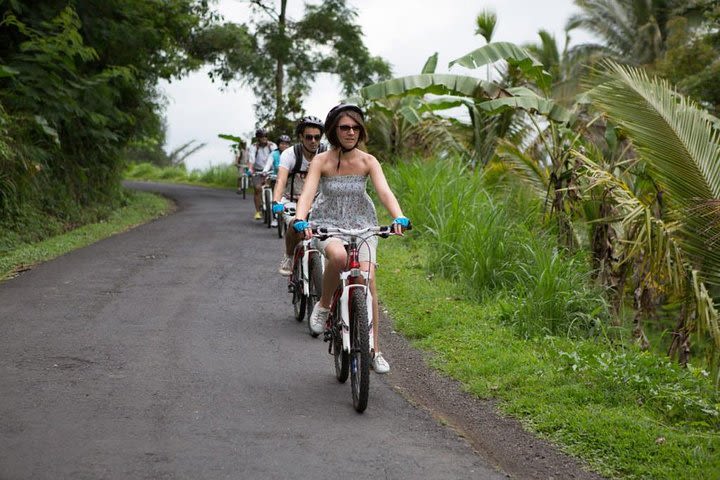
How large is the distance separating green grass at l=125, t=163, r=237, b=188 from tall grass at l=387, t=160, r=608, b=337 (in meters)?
23.7

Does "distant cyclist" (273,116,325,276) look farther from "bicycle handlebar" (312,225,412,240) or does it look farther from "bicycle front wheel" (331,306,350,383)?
"bicycle handlebar" (312,225,412,240)

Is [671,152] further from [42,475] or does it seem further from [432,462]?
[42,475]

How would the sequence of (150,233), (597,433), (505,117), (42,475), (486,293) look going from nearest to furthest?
1. (42,475)
2. (597,433)
3. (486,293)
4. (150,233)
5. (505,117)

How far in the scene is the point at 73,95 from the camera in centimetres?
1684

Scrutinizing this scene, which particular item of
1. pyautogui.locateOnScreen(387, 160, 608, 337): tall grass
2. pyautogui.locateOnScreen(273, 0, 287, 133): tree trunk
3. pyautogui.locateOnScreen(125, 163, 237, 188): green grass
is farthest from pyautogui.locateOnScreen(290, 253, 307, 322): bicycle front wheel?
pyautogui.locateOnScreen(125, 163, 237, 188): green grass

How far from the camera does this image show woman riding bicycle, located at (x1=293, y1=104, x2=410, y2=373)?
660 centimetres

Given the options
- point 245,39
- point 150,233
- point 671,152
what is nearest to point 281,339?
point 671,152

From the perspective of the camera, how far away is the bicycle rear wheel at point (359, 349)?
6.04 meters

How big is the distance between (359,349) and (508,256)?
5.03 metres

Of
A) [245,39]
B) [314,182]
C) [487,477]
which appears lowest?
[487,477]

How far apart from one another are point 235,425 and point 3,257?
8.70 m

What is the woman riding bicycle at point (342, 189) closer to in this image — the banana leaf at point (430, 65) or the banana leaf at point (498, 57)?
the banana leaf at point (498, 57)

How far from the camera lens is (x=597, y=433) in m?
5.79

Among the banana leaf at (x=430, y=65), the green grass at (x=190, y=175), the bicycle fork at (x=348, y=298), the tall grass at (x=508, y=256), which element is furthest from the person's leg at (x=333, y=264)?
the green grass at (x=190, y=175)
